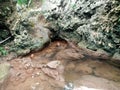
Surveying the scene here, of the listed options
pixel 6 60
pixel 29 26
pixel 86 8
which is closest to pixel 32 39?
pixel 29 26

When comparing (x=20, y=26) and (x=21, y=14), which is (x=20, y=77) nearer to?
(x=20, y=26)

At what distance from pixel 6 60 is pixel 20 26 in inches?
46.2

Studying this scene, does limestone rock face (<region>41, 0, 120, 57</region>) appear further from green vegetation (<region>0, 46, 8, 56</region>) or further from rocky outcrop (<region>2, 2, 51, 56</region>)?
green vegetation (<region>0, 46, 8, 56</region>)

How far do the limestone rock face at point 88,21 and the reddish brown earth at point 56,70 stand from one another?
22.9 inches

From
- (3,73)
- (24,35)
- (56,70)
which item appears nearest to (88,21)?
(24,35)

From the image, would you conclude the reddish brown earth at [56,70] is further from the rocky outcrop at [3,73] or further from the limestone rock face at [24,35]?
the limestone rock face at [24,35]

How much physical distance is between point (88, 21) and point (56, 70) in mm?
2454

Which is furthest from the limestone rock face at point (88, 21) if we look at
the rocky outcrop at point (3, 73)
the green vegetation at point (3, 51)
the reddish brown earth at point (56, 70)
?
the rocky outcrop at point (3, 73)

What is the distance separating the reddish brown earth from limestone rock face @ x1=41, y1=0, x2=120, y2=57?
22.9 inches

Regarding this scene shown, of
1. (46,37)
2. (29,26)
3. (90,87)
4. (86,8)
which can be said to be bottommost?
(90,87)

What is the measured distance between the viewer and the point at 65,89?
5160 mm

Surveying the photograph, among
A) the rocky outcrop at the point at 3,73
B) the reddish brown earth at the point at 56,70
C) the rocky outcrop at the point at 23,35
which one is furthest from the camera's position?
the rocky outcrop at the point at 23,35

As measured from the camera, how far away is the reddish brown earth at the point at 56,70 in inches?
212

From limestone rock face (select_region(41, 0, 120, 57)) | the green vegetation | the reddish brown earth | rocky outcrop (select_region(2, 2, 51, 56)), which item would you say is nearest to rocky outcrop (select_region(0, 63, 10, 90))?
the reddish brown earth
